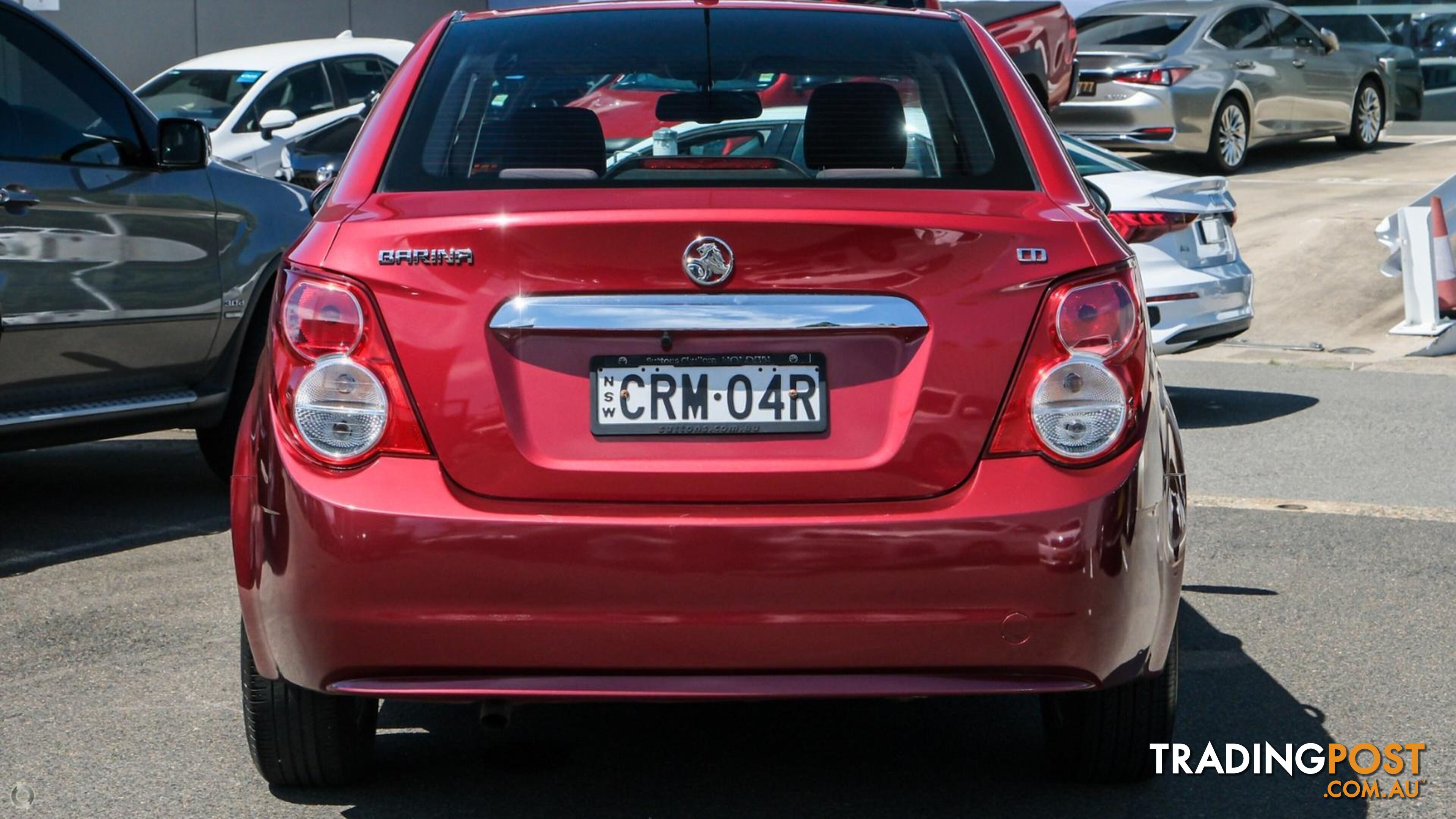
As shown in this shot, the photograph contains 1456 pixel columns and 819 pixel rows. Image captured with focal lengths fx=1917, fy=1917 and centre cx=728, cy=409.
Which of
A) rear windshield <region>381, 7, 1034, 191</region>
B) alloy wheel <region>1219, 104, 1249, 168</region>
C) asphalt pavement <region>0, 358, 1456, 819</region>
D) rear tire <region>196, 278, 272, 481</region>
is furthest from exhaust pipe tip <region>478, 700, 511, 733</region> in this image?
alloy wheel <region>1219, 104, 1249, 168</region>

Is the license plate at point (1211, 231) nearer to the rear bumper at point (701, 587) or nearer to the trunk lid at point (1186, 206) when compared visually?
the trunk lid at point (1186, 206)

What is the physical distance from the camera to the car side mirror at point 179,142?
6355 millimetres

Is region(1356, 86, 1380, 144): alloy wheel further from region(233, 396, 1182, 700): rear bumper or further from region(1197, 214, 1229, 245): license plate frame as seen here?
region(233, 396, 1182, 700): rear bumper

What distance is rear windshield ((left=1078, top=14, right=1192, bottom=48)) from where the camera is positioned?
56.7ft

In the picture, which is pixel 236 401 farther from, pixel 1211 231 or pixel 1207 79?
pixel 1207 79

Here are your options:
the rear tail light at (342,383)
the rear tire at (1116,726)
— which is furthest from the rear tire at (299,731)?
the rear tire at (1116,726)

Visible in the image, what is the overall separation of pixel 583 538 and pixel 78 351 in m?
3.68

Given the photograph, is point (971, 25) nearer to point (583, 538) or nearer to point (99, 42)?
point (583, 538)

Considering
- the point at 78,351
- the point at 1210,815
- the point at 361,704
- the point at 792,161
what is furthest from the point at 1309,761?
the point at 78,351

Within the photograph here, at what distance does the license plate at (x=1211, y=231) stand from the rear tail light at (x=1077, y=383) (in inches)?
246

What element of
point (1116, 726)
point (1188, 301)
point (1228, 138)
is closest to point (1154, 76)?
point (1228, 138)

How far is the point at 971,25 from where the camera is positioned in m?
4.14

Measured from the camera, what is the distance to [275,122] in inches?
541

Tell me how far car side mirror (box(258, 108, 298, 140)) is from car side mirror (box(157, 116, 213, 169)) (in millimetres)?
7498
